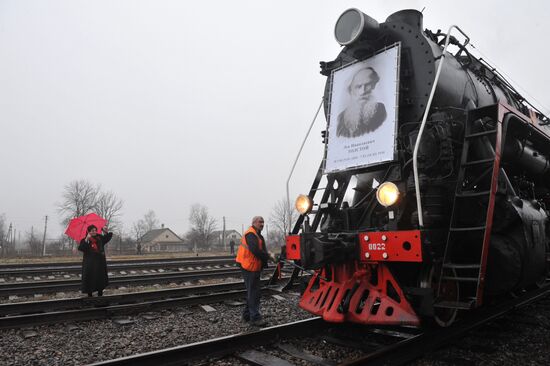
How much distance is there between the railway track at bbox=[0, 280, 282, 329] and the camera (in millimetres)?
5409

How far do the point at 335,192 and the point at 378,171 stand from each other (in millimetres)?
657

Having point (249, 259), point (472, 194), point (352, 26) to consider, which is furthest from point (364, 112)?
point (249, 259)

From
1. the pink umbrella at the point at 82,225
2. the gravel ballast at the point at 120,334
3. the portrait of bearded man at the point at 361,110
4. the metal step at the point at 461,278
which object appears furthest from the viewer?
the pink umbrella at the point at 82,225

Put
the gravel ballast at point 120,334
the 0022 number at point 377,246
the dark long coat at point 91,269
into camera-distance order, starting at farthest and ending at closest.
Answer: the dark long coat at point 91,269 → the gravel ballast at point 120,334 → the 0022 number at point 377,246

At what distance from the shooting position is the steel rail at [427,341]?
3.58 meters

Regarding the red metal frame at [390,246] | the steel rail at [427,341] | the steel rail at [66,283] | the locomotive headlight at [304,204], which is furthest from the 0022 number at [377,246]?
the steel rail at [66,283]

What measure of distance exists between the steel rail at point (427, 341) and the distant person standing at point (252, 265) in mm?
2121

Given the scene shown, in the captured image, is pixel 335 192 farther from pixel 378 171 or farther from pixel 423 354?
pixel 423 354

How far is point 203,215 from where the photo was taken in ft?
247

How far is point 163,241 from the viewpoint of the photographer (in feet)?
244

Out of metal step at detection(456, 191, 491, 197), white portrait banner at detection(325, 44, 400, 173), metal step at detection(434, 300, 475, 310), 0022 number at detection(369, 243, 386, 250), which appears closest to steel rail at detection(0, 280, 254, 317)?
white portrait banner at detection(325, 44, 400, 173)

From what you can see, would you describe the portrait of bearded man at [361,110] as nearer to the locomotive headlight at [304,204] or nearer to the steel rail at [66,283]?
the locomotive headlight at [304,204]

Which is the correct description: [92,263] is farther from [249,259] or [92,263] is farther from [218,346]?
[218,346]

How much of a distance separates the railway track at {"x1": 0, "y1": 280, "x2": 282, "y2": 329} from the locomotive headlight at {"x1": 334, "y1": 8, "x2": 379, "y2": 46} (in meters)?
4.84
